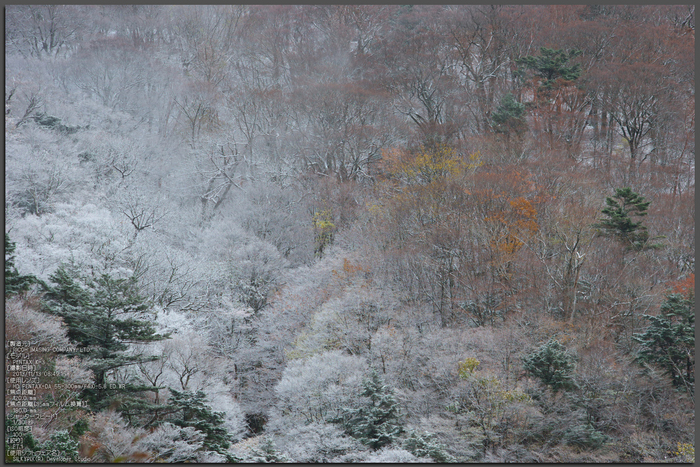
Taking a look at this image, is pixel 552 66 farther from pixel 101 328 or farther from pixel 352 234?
pixel 101 328

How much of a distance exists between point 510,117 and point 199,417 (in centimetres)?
2689

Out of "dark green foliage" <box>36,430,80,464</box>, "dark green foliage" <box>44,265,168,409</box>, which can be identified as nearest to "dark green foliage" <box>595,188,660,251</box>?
"dark green foliage" <box>44,265,168,409</box>

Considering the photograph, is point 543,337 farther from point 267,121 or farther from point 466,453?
point 267,121

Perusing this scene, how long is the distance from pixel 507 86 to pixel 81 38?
40.7 metres

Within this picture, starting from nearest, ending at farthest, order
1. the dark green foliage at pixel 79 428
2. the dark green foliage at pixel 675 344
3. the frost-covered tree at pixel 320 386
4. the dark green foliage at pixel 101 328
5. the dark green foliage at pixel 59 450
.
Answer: the dark green foliage at pixel 59 450 → the dark green foliage at pixel 79 428 → the dark green foliage at pixel 101 328 → the dark green foliage at pixel 675 344 → the frost-covered tree at pixel 320 386

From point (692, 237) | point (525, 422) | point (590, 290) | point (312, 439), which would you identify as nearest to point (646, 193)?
point (692, 237)

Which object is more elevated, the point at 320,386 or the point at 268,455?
the point at 320,386

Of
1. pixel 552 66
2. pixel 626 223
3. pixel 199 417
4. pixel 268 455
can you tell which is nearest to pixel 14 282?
pixel 199 417

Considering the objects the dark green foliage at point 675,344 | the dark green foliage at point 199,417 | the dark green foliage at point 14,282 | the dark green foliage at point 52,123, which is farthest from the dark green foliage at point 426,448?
the dark green foliage at point 52,123

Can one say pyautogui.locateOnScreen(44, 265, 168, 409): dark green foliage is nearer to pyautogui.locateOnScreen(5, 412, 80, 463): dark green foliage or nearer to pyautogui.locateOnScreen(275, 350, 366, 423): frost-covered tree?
pyautogui.locateOnScreen(5, 412, 80, 463): dark green foliage

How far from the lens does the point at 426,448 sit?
16312 millimetres

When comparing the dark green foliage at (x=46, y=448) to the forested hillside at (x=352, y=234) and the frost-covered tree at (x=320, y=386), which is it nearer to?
the forested hillside at (x=352, y=234)

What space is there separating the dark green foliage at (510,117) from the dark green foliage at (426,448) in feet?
77.8

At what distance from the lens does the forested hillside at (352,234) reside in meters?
17.6
